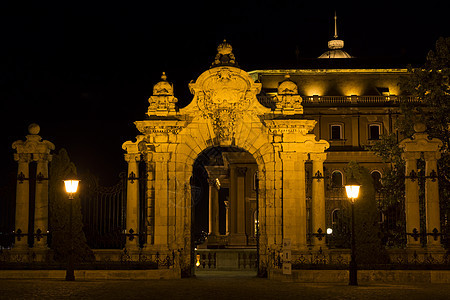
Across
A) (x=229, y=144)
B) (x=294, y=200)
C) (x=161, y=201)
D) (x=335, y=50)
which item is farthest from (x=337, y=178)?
(x=161, y=201)

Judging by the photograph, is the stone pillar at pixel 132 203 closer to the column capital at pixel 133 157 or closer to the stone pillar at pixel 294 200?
the column capital at pixel 133 157

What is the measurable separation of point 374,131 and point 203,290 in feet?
144

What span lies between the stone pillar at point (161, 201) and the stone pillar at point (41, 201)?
386 cm

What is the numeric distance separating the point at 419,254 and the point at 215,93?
338 inches

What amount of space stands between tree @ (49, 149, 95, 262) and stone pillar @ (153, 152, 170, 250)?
97.0 inches

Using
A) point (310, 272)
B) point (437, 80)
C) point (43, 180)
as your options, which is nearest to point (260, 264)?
point (310, 272)

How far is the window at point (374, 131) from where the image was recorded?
5962cm

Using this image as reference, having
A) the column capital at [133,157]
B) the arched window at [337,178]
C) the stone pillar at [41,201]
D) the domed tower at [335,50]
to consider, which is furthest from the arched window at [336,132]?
the stone pillar at [41,201]

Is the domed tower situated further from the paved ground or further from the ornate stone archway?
the paved ground

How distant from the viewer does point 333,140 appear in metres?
59.4

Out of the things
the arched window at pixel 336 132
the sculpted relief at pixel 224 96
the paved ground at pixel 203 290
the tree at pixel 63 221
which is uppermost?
the arched window at pixel 336 132

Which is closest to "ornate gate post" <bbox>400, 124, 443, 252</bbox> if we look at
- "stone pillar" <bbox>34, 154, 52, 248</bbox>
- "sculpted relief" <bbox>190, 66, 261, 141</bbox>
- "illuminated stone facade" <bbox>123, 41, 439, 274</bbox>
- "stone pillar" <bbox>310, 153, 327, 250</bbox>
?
"illuminated stone facade" <bbox>123, 41, 439, 274</bbox>

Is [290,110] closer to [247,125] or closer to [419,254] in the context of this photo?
[247,125]

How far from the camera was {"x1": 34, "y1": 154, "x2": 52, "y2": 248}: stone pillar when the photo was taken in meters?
23.6
